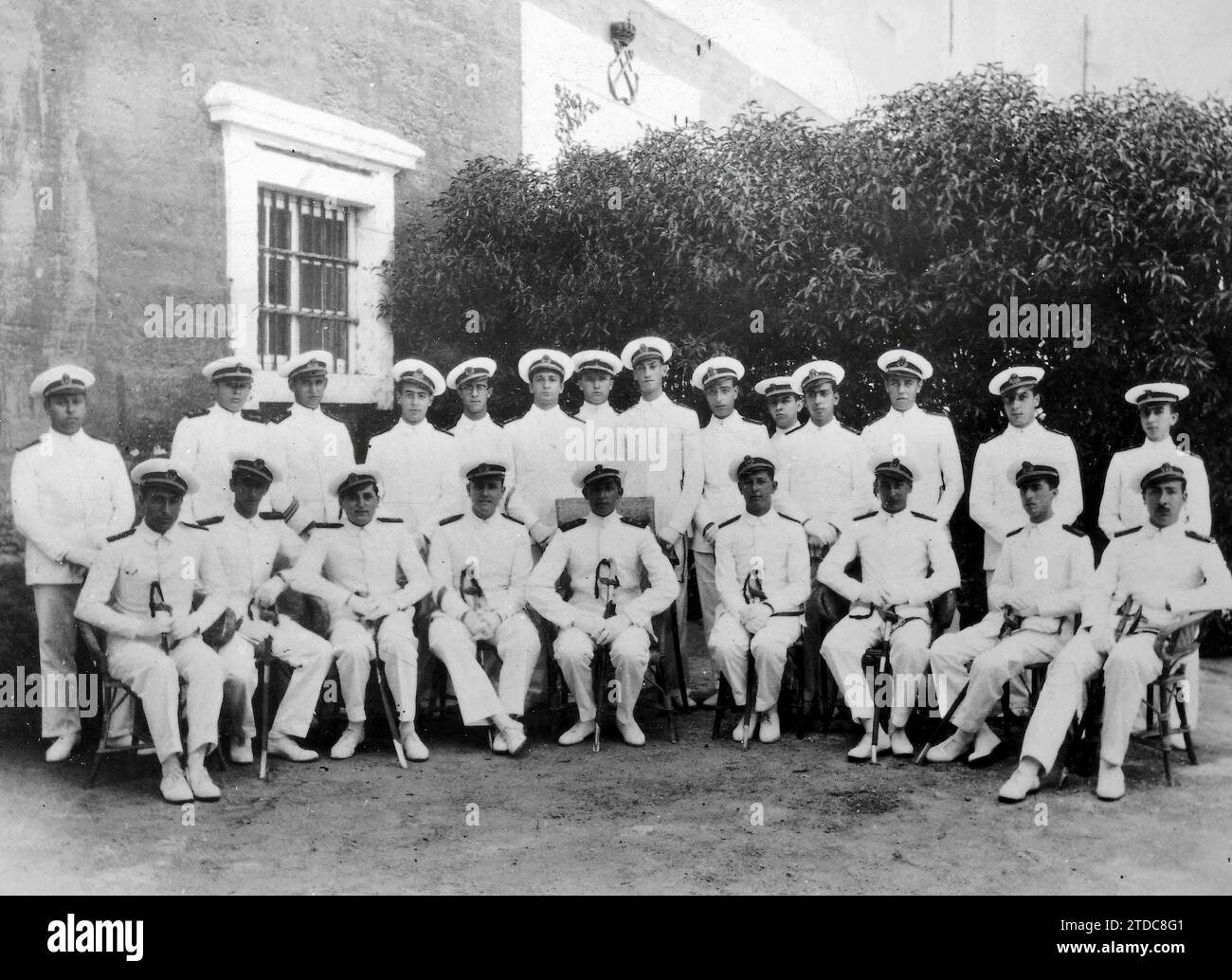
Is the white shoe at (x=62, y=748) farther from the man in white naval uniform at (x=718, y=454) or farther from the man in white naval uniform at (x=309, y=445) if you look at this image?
the man in white naval uniform at (x=718, y=454)

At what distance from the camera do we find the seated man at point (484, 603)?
17.5ft

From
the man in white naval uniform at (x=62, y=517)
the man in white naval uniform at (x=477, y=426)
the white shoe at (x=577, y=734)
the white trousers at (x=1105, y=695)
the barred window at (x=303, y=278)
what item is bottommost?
the white shoe at (x=577, y=734)

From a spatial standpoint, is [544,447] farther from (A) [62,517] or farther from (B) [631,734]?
(A) [62,517]

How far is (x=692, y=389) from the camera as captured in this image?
7430mm

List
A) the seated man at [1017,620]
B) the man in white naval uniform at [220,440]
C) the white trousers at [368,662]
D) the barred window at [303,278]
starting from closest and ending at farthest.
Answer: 1. the seated man at [1017,620]
2. the white trousers at [368,662]
3. the man in white naval uniform at [220,440]
4. the barred window at [303,278]

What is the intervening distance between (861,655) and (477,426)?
240 cm

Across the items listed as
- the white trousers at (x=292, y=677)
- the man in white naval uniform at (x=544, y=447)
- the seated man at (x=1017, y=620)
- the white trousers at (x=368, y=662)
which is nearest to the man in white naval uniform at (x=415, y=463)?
the man in white naval uniform at (x=544, y=447)

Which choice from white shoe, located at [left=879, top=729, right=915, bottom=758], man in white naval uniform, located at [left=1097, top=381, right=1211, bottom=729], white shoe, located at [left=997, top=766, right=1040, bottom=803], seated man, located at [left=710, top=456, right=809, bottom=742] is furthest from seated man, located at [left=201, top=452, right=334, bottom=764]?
man in white naval uniform, located at [left=1097, top=381, right=1211, bottom=729]

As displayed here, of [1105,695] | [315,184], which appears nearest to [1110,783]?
[1105,695]

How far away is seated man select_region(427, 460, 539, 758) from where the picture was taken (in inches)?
210

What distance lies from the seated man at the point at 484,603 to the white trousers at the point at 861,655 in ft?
4.72

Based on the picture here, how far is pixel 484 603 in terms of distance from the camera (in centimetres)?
567

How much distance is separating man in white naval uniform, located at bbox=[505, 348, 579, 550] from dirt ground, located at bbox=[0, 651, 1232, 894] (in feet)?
5.25

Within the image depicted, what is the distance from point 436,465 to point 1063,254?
352 centimetres
